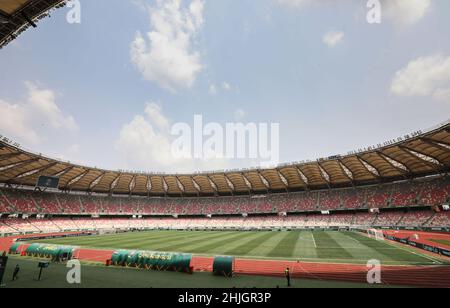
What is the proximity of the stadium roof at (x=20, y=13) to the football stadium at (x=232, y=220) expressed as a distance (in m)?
0.06

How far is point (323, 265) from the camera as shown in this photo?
1969 centimetres

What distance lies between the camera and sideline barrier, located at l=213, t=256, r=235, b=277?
54.6ft

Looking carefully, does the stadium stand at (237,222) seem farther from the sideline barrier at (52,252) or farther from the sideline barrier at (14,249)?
the sideline barrier at (52,252)

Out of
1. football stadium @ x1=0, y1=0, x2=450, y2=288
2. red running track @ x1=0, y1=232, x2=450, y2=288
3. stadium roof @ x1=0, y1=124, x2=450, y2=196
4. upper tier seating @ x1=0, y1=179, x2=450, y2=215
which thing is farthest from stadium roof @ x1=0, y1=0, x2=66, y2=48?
upper tier seating @ x1=0, y1=179, x2=450, y2=215

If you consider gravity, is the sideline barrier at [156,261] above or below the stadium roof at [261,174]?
below

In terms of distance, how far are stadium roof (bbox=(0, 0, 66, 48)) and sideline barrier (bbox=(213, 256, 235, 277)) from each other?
1889 cm

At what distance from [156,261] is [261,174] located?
44.8 m

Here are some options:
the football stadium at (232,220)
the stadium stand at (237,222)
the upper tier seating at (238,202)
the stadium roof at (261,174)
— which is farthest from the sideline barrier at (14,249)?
the upper tier seating at (238,202)

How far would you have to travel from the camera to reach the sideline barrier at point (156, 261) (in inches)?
698

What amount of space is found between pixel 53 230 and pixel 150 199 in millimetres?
29940

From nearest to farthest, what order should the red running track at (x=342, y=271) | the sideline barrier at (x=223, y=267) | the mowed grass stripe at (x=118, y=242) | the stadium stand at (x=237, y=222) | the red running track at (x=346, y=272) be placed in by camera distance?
1. the red running track at (x=346, y=272)
2. the red running track at (x=342, y=271)
3. the sideline barrier at (x=223, y=267)
4. the mowed grass stripe at (x=118, y=242)
5. the stadium stand at (x=237, y=222)

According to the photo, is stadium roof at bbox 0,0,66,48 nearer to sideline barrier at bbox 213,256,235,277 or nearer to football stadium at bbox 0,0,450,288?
football stadium at bbox 0,0,450,288
